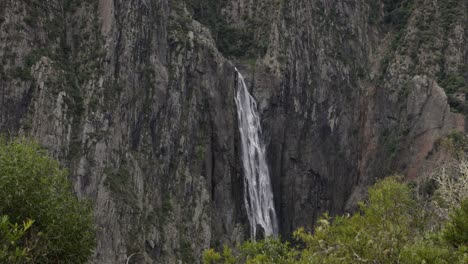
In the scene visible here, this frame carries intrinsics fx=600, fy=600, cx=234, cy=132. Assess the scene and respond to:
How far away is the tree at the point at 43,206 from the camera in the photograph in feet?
81.9

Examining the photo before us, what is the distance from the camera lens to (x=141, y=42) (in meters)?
73.2

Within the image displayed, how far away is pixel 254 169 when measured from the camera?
83.7 metres

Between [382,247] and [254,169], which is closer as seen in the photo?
[382,247]

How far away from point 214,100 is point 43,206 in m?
56.1

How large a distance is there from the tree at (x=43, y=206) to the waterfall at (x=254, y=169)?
5274cm

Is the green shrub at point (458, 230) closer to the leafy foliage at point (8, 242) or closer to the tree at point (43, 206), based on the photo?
the leafy foliage at point (8, 242)

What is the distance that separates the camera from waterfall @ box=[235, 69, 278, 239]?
81250mm

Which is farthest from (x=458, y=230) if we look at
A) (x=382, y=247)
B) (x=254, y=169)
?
(x=254, y=169)

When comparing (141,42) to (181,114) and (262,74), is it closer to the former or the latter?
(181,114)

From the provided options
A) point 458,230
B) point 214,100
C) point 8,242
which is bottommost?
point 214,100

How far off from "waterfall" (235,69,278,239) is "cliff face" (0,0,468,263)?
161 cm

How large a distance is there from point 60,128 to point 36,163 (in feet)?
121

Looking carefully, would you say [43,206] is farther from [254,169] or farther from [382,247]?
[254,169]

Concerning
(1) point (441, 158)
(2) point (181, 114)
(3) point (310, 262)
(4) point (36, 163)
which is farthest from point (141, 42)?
(3) point (310, 262)
